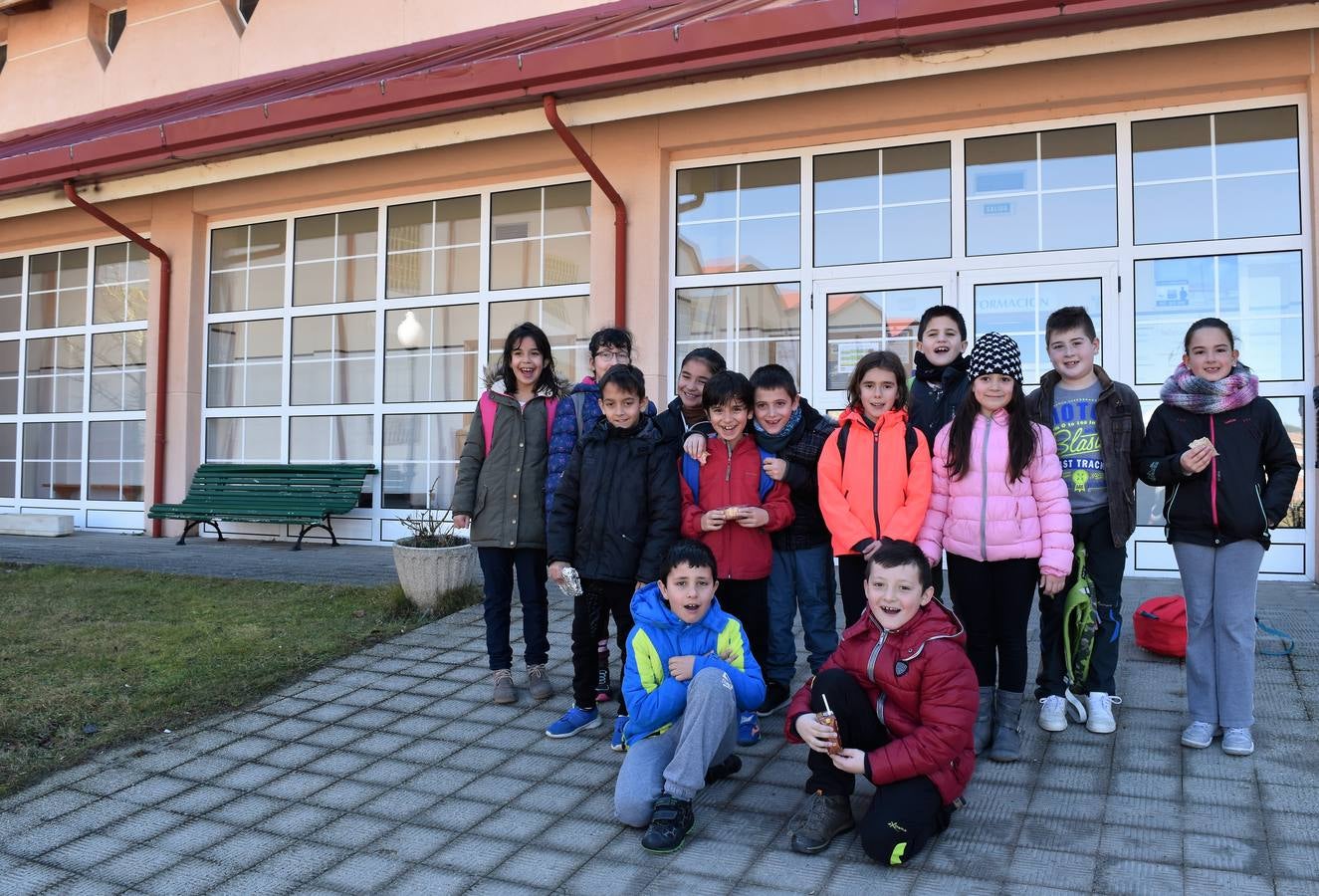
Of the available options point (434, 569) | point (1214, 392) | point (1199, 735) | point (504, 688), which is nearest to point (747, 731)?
point (504, 688)

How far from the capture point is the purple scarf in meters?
3.16

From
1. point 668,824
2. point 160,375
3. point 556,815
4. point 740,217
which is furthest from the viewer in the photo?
point 160,375

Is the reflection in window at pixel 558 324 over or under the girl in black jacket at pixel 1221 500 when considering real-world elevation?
over

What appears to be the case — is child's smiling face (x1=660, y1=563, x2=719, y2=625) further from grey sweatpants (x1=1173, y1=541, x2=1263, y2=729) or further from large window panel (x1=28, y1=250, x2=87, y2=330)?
large window panel (x1=28, y1=250, x2=87, y2=330)

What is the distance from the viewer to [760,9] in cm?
568

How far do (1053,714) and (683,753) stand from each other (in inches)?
61.5

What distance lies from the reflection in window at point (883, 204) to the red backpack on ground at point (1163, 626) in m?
3.20

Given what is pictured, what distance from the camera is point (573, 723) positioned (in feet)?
11.7

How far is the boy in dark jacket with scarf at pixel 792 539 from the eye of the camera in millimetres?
3533

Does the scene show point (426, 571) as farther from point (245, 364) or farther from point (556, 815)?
point (245, 364)

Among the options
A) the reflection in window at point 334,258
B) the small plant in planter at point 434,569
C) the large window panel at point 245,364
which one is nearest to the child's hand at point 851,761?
the small plant in planter at point 434,569

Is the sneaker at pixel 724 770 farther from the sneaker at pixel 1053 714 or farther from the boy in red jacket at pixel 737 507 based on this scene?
the sneaker at pixel 1053 714

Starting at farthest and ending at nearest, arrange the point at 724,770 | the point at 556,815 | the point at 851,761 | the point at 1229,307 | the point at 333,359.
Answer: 1. the point at 333,359
2. the point at 1229,307
3. the point at 724,770
4. the point at 556,815
5. the point at 851,761

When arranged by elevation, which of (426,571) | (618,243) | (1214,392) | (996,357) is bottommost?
(426,571)
